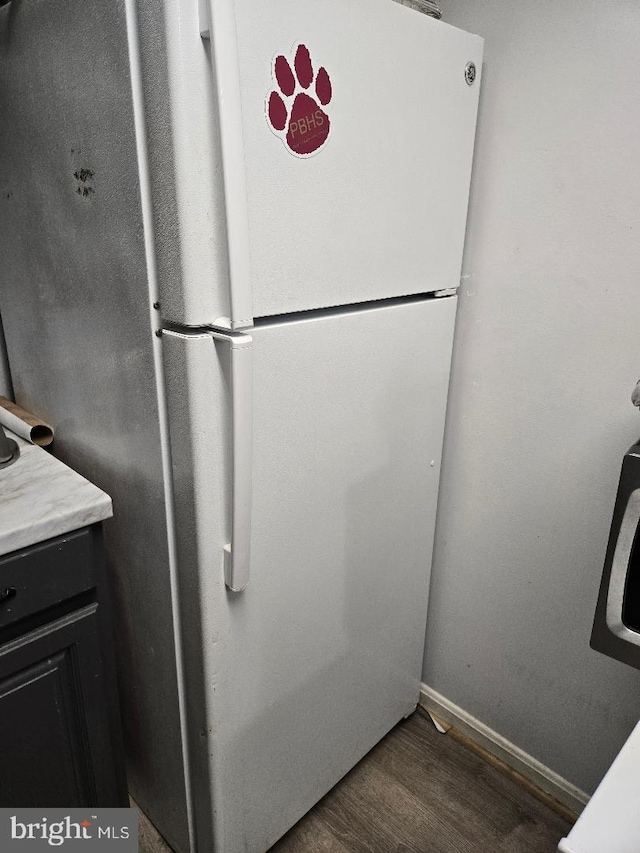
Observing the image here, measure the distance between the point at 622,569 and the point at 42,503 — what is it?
0.94 meters

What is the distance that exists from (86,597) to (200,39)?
2.95 feet

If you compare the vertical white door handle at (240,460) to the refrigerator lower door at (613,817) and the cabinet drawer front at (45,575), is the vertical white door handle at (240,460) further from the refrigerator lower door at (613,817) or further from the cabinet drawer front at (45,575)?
the refrigerator lower door at (613,817)

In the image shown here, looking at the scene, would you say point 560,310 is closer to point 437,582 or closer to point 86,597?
point 437,582

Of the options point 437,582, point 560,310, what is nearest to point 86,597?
point 437,582

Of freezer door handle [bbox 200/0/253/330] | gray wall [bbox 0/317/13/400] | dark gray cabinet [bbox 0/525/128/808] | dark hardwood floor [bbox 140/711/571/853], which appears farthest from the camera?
gray wall [bbox 0/317/13/400]

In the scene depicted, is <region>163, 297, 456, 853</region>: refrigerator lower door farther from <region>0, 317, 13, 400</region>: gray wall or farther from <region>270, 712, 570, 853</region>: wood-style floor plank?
<region>0, 317, 13, 400</region>: gray wall

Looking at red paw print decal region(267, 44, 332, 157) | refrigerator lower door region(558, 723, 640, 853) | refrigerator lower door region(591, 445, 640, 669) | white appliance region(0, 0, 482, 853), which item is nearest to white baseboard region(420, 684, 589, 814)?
white appliance region(0, 0, 482, 853)

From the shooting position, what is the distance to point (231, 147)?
821mm

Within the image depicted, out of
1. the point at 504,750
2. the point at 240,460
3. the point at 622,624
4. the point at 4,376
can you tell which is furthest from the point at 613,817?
the point at 4,376

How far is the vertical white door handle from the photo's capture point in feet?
2.99

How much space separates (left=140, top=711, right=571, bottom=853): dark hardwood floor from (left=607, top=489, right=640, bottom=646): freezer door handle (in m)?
0.81

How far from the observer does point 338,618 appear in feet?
4.40

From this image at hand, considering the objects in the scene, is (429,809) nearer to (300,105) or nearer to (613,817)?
(613,817)

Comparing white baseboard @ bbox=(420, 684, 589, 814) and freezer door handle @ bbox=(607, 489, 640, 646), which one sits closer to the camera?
freezer door handle @ bbox=(607, 489, 640, 646)
